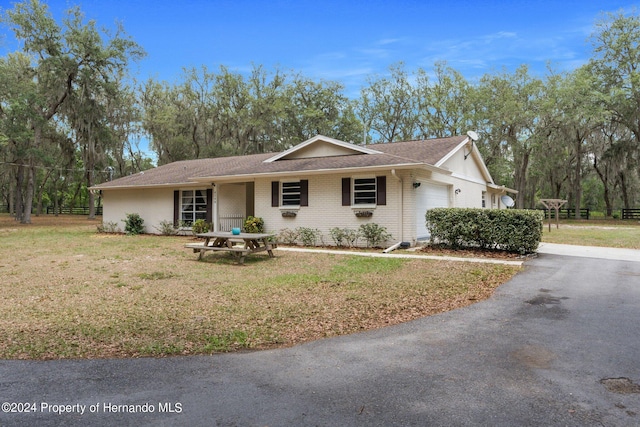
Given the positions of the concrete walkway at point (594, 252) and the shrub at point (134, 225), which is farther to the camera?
the shrub at point (134, 225)

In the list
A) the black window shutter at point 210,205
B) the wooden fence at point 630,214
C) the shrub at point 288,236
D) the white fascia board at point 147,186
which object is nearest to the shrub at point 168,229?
the white fascia board at point 147,186

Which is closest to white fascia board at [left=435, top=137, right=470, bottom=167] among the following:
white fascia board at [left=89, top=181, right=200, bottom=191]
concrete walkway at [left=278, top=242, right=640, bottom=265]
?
concrete walkway at [left=278, top=242, right=640, bottom=265]

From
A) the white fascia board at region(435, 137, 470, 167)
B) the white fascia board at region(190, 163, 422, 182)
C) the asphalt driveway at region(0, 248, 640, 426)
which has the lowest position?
the asphalt driveway at region(0, 248, 640, 426)

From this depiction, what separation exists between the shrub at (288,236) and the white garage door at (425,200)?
433cm

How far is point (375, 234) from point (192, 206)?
9.30 metres

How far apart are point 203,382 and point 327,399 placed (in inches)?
41.5

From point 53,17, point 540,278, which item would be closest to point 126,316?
point 540,278

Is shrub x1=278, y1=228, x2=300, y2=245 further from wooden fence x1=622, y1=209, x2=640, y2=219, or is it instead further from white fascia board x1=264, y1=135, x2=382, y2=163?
wooden fence x1=622, y1=209, x2=640, y2=219

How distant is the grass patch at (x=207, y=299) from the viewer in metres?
4.28

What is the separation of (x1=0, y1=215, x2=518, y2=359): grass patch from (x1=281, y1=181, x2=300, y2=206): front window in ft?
13.9

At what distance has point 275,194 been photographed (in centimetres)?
1488

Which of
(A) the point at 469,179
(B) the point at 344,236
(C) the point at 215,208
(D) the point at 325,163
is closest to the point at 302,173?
(D) the point at 325,163

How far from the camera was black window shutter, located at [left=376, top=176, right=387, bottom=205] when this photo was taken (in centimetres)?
1284

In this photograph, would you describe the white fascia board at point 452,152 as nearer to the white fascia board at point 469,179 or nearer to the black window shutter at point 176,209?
the white fascia board at point 469,179
